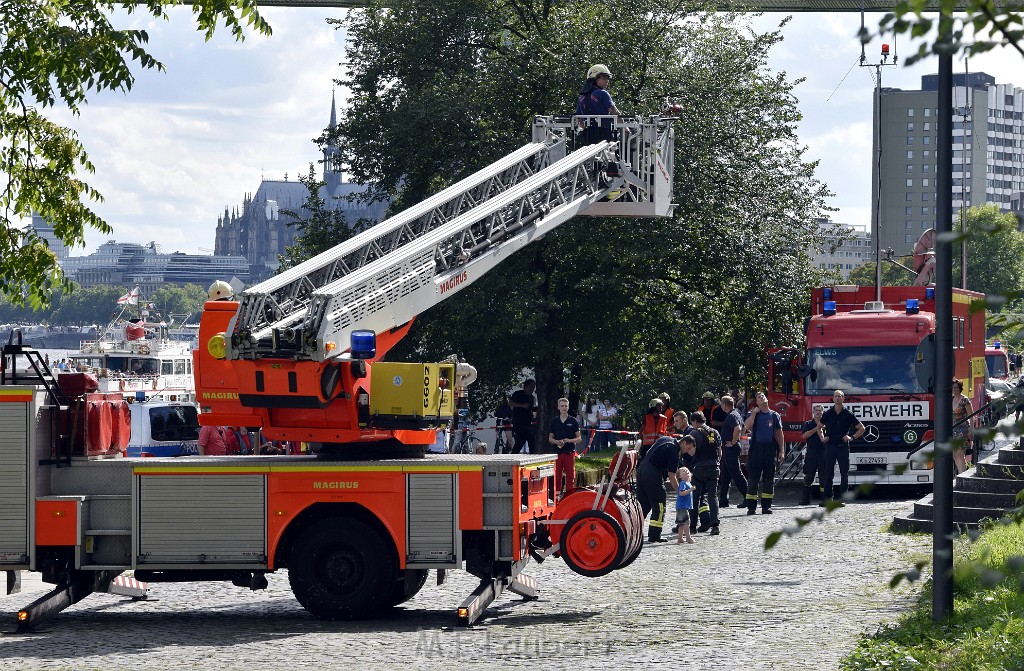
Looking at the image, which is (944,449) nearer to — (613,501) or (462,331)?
(613,501)

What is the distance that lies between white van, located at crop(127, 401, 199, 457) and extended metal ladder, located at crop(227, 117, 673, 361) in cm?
1417

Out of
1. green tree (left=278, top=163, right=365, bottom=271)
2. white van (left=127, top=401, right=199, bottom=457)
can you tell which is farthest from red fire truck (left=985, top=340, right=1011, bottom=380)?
white van (left=127, top=401, right=199, bottom=457)

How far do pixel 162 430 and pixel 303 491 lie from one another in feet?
61.7

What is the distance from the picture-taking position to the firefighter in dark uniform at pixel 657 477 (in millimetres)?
17609

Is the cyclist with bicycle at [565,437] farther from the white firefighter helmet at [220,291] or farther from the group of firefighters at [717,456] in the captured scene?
the white firefighter helmet at [220,291]

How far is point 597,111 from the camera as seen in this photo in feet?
60.6

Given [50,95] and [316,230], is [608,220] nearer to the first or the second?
[316,230]

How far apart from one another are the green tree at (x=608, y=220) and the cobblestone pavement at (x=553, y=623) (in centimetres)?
1381

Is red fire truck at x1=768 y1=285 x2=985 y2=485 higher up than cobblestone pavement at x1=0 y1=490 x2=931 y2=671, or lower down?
higher up

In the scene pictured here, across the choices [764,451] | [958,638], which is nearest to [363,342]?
[958,638]

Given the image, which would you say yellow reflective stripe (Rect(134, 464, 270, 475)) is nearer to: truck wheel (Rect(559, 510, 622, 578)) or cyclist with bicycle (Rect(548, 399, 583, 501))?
truck wheel (Rect(559, 510, 622, 578))

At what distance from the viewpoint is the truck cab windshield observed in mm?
23766

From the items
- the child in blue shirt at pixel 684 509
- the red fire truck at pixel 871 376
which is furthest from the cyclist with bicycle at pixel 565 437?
the red fire truck at pixel 871 376

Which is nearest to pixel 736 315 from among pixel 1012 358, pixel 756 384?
pixel 756 384
